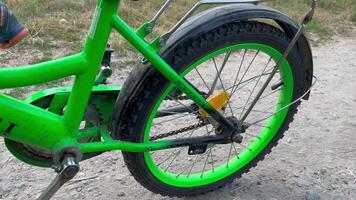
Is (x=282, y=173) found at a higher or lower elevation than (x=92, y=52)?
lower

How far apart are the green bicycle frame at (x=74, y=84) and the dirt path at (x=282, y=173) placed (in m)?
0.58

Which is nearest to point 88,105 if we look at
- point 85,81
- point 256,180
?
point 85,81

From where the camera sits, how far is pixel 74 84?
1809 mm

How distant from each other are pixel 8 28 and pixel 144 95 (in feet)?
1.95

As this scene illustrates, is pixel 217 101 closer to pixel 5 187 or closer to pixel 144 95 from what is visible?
pixel 144 95

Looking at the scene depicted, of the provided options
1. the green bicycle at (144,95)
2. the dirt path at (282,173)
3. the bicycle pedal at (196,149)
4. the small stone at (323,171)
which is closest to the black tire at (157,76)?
the green bicycle at (144,95)

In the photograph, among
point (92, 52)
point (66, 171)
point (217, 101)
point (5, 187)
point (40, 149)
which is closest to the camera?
point (92, 52)

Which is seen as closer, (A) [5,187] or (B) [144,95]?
(B) [144,95]

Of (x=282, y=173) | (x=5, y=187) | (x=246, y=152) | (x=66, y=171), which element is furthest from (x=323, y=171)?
(x=5, y=187)

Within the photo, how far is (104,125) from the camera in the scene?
209 centimetres

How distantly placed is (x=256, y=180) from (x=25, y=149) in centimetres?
120

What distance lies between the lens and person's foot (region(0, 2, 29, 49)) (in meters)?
1.55

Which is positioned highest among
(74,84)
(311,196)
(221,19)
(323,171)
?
(221,19)

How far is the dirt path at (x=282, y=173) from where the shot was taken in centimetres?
244
